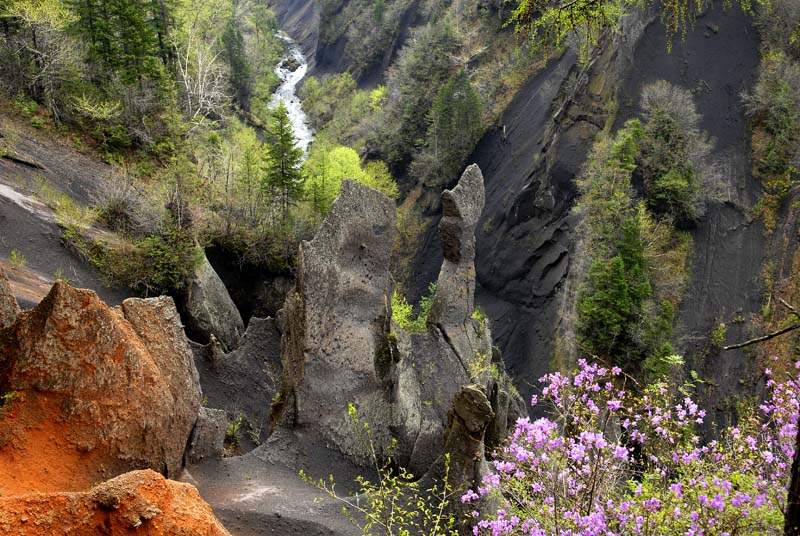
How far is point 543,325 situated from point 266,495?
24.0 metres

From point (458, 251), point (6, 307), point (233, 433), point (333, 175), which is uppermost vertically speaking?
point (333, 175)

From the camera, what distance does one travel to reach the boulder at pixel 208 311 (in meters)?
17.5

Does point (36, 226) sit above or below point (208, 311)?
below

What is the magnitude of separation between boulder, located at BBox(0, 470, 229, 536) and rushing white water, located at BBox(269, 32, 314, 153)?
52406mm

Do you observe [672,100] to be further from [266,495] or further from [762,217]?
[266,495]

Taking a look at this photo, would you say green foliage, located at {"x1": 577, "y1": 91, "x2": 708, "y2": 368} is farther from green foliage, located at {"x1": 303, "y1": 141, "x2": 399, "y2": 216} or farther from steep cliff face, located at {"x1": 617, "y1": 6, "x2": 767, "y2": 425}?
green foliage, located at {"x1": 303, "y1": 141, "x2": 399, "y2": 216}

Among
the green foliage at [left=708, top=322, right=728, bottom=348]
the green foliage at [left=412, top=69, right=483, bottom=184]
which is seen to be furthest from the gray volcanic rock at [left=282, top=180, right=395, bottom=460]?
the green foliage at [left=412, top=69, right=483, bottom=184]

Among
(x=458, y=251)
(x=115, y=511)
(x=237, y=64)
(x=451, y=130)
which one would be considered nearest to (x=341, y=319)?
(x=458, y=251)

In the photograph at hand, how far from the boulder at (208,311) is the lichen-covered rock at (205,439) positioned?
848cm

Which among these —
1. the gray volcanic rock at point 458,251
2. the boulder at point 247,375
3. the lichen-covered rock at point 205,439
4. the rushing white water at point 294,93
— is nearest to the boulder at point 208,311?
the boulder at point 247,375

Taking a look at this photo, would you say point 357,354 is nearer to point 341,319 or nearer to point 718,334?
point 341,319

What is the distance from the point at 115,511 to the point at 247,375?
9.27m

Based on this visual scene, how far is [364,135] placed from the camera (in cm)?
5647

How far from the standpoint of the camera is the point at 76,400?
678cm
